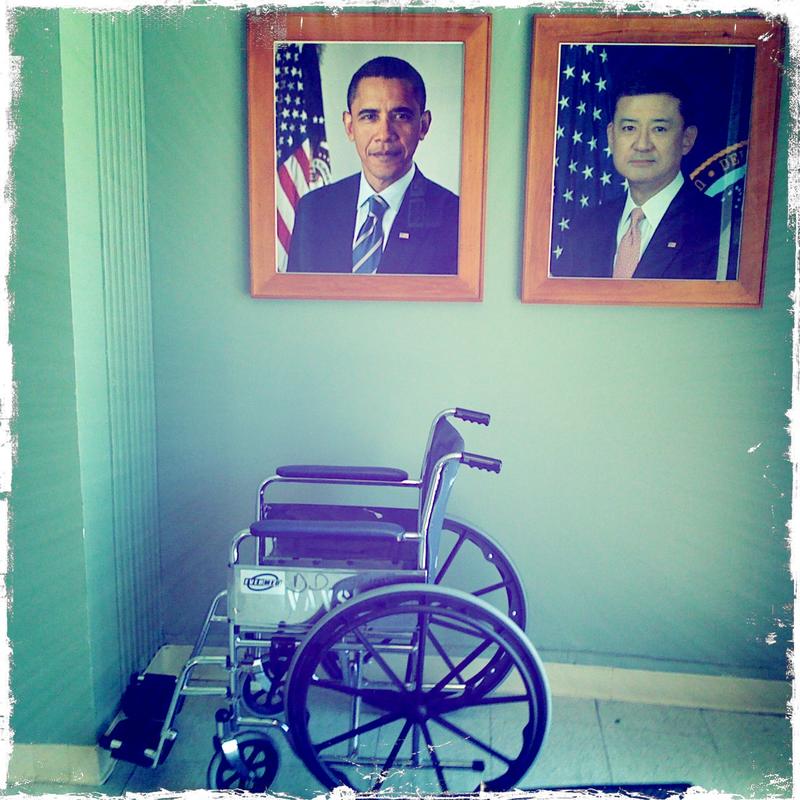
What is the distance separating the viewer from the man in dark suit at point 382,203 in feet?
5.77

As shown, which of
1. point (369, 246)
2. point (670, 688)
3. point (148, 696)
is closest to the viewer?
point (148, 696)

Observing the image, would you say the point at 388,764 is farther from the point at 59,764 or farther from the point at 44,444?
the point at 44,444

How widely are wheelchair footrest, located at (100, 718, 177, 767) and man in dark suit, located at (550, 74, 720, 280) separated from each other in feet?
5.05

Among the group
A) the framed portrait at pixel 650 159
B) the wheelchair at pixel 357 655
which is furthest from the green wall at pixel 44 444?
the framed portrait at pixel 650 159

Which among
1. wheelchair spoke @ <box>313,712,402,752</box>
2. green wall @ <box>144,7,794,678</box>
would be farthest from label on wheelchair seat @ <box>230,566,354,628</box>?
green wall @ <box>144,7,794,678</box>

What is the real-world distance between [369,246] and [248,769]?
1335mm

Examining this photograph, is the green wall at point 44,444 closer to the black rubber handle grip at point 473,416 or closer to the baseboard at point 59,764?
the baseboard at point 59,764

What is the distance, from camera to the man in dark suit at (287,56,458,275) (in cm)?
176

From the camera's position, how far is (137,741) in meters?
1.57

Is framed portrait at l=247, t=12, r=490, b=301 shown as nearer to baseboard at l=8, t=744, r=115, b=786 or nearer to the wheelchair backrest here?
the wheelchair backrest

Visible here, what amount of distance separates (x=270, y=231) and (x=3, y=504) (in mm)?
936

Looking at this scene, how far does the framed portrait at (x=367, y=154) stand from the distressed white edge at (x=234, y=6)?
0.08 metres

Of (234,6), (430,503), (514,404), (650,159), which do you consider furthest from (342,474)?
(234,6)

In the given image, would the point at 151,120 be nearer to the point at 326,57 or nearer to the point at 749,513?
the point at 326,57
